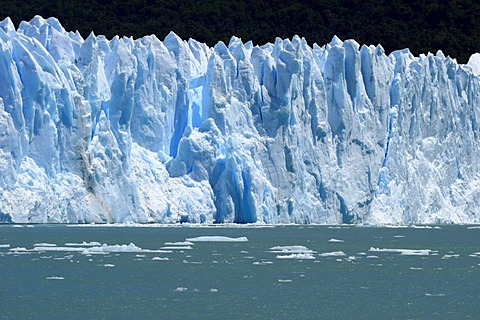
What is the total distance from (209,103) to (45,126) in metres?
6.23

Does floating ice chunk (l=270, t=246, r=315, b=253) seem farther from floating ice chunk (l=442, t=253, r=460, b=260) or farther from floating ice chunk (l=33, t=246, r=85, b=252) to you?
floating ice chunk (l=33, t=246, r=85, b=252)

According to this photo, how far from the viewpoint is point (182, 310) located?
17.9 m

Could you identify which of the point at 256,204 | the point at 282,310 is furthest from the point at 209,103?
the point at 282,310

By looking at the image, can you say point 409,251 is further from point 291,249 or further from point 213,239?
point 213,239

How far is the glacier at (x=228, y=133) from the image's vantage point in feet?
120

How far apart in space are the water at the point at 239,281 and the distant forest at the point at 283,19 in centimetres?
2986

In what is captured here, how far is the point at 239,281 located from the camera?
21688 millimetres

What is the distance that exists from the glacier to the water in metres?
4.29

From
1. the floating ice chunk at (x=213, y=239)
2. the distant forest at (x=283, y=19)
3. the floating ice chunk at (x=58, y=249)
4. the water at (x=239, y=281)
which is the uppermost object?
the distant forest at (x=283, y=19)

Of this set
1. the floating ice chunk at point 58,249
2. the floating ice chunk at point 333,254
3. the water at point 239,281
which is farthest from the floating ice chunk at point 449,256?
the floating ice chunk at point 58,249

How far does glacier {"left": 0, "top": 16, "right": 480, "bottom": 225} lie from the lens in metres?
36.7

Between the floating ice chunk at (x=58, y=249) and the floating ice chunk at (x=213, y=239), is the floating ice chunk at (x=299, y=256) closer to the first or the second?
the floating ice chunk at (x=58, y=249)

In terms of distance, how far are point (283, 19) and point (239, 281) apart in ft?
146

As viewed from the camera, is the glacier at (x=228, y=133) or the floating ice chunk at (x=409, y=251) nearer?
the floating ice chunk at (x=409, y=251)
